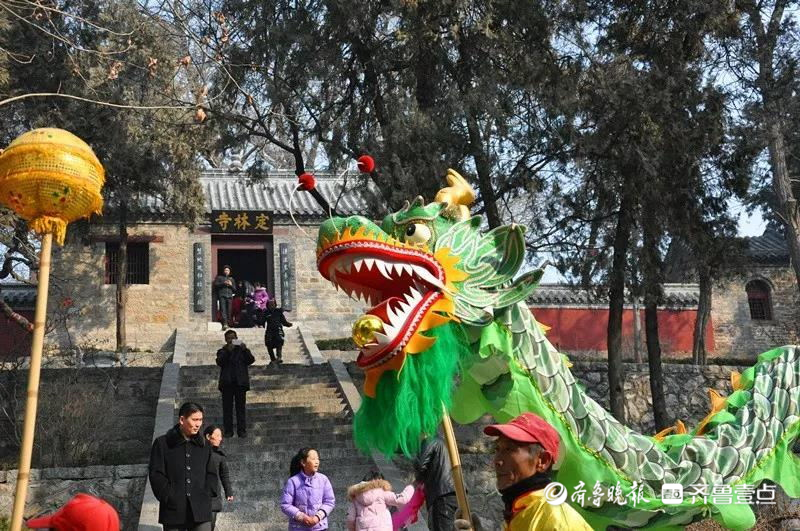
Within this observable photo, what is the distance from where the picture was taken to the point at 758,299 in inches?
949

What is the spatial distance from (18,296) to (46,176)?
18.2m

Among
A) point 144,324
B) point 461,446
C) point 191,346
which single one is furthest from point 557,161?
point 144,324

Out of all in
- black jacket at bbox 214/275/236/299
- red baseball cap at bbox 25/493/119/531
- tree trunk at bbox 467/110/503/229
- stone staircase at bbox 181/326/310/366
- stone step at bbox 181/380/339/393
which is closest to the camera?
red baseball cap at bbox 25/493/119/531

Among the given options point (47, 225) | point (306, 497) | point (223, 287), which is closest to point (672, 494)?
point (306, 497)

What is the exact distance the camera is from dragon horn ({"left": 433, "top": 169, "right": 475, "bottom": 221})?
6141 millimetres

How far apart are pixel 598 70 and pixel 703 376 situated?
22.6 ft

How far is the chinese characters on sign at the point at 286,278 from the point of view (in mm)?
23016

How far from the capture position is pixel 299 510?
22.2 feet

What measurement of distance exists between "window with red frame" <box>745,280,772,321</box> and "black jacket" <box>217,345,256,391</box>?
1639 cm

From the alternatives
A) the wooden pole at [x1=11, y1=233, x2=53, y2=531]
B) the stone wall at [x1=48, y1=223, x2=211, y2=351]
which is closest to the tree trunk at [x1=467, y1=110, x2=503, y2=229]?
the wooden pole at [x1=11, y1=233, x2=53, y2=531]

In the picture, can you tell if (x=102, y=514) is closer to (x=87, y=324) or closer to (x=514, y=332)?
(x=514, y=332)

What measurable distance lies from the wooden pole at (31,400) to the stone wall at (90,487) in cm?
628

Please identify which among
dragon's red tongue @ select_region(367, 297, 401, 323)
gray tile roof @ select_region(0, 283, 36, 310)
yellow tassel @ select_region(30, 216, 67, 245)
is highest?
gray tile roof @ select_region(0, 283, 36, 310)

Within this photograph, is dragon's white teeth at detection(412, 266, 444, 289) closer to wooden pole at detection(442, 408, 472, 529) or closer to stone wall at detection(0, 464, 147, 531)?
wooden pole at detection(442, 408, 472, 529)
